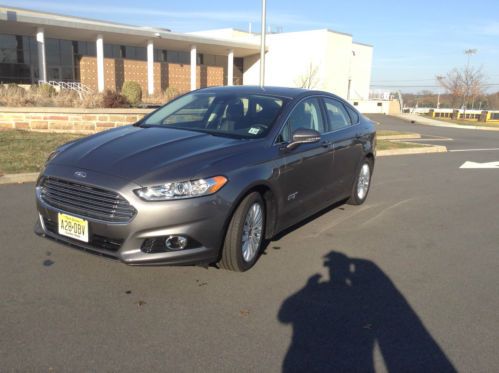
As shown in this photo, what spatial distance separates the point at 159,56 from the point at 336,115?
4054 centimetres

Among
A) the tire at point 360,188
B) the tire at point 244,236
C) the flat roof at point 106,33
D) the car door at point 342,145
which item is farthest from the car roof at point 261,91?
the flat roof at point 106,33

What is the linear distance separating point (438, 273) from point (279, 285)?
1.65m

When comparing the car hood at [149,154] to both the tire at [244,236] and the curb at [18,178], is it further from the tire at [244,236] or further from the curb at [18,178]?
the curb at [18,178]

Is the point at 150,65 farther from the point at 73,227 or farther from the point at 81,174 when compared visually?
the point at 73,227

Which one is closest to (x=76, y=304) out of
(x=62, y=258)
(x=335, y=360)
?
(x=62, y=258)

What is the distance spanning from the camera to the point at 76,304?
11.6 feet

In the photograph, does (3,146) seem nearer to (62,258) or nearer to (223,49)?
(62,258)

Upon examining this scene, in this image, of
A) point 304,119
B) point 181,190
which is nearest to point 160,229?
point 181,190

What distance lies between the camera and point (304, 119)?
5.23 metres

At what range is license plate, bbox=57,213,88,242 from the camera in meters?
3.67

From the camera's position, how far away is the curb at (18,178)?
24.3 ft

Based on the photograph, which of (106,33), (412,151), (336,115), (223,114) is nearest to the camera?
(223,114)

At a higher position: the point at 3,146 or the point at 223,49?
the point at 223,49

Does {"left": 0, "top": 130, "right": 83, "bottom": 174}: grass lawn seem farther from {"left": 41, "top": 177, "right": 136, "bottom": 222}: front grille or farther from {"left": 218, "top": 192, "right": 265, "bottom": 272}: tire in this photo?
{"left": 218, "top": 192, "right": 265, "bottom": 272}: tire
